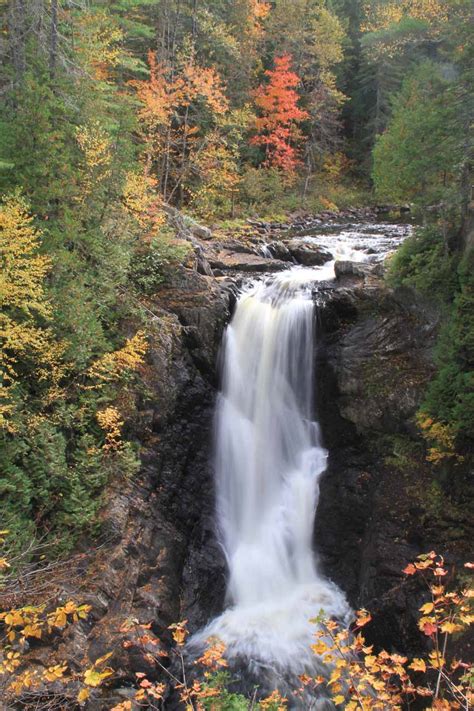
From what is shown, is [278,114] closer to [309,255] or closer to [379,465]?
[309,255]

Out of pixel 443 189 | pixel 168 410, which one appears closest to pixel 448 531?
pixel 168 410

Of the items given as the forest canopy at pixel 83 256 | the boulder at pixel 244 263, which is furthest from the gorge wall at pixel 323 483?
the boulder at pixel 244 263

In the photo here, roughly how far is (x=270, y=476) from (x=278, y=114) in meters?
24.6

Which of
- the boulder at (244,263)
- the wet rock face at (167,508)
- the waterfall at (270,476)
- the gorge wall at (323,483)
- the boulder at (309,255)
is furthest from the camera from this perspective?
the boulder at (309,255)

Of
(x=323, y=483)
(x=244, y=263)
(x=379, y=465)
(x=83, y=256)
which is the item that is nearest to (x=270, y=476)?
(x=323, y=483)

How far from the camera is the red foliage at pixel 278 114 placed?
27.9m

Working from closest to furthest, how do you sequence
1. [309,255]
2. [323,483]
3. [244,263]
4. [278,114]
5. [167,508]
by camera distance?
[167,508] < [323,483] < [244,263] < [309,255] < [278,114]

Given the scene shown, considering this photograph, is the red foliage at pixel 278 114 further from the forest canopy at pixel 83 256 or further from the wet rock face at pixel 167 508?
the wet rock face at pixel 167 508

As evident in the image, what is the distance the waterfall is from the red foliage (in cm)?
1867

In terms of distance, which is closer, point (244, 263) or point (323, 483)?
point (323, 483)

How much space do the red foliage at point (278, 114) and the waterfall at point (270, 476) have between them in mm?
18670

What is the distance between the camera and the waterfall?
9.25m

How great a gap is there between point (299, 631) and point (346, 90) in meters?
40.2

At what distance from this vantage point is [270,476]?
1153 centimetres
